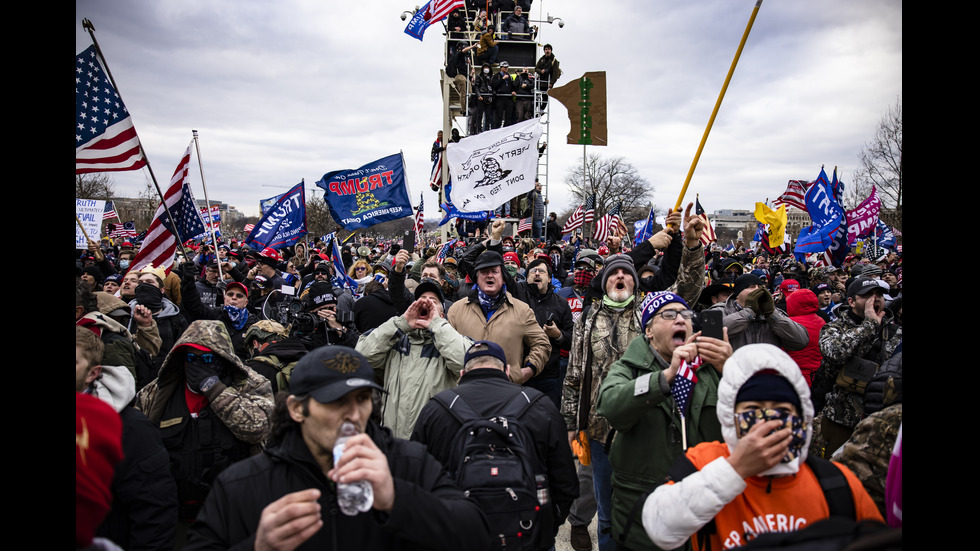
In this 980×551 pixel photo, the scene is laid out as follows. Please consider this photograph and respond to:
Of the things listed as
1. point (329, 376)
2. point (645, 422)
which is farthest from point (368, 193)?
point (329, 376)

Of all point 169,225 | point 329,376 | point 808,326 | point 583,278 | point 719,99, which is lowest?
point 808,326

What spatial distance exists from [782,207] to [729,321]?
41.1 ft

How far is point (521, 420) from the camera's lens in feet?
9.34

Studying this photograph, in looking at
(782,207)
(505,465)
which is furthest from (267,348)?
(782,207)

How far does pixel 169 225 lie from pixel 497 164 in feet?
14.3

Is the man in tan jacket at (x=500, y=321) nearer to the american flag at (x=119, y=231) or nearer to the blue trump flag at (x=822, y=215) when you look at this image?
the blue trump flag at (x=822, y=215)

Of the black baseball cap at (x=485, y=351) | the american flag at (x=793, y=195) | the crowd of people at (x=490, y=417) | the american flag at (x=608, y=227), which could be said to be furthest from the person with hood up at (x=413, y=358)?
the american flag at (x=793, y=195)

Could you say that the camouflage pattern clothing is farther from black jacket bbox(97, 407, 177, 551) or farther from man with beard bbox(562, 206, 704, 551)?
black jacket bbox(97, 407, 177, 551)

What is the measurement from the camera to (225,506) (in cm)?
187

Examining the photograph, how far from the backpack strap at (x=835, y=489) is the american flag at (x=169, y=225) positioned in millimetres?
6482

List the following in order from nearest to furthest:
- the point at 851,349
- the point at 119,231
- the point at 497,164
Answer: the point at 851,349, the point at 497,164, the point at 119,231

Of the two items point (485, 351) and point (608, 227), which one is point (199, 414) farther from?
point (608, 227)

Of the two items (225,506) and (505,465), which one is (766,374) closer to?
(505,465)

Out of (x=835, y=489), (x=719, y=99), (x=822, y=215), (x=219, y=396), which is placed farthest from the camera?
(x=822, y=215)
